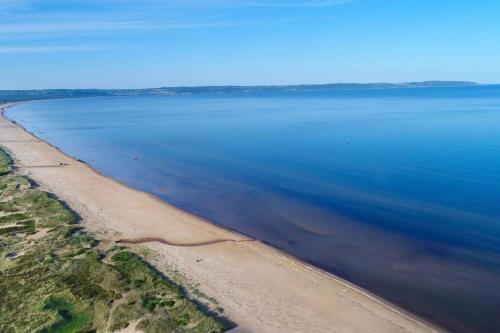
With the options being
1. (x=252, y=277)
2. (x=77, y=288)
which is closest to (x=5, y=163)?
(x=77, y=288)

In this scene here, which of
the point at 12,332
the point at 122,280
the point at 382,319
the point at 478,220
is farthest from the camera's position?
the point at 478,220

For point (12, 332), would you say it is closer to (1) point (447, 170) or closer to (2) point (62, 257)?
(2) point (62, 257)

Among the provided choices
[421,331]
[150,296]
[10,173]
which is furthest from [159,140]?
[421,331]

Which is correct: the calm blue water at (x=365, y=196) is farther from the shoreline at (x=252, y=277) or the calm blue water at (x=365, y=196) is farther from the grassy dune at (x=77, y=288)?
the grassy dune at (x=77, y=288)

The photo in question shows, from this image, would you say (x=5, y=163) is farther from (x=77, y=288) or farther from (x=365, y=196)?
(x=365, y=196)

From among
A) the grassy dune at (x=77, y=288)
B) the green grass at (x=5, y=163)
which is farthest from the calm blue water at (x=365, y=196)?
the green grass at (x=5, y=163)

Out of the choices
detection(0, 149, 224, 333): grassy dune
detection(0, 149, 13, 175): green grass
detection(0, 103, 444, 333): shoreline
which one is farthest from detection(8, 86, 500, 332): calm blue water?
detection(0, 149, 13, 175): green grass

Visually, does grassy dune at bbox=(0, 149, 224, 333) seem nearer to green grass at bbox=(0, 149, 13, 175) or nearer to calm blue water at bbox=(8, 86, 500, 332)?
calm blue water at bbox=(8, 86, 500, 332)
